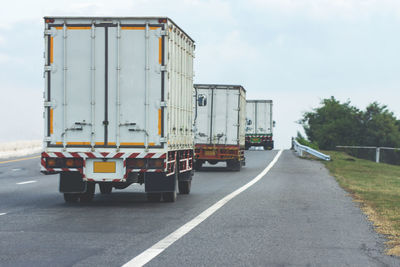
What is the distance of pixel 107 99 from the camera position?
13.7 metres

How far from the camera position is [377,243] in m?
9.16

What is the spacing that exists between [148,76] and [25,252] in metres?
5.99

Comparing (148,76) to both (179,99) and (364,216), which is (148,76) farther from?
(364,216)

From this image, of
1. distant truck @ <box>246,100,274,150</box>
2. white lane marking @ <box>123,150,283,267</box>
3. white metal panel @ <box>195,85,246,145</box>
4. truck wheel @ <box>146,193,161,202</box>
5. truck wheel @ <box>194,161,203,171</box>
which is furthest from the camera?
distant truck @ <box>246,100,274,150</box>

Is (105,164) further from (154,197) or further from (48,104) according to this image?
(154,197)

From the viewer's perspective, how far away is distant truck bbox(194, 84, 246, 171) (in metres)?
29.1

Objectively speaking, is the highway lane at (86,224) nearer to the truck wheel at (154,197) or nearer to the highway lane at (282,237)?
the truck wheel at (154,197)

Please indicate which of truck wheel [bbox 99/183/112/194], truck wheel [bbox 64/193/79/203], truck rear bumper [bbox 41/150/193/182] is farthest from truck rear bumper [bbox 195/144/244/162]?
truck rear bumper [bbox 41/150/193/182]

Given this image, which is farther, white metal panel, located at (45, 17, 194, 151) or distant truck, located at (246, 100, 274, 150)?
distant truck, located at (246, 100, 274, 150)

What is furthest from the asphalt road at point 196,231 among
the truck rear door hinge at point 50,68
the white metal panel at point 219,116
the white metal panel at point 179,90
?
the white metal panel at point 219,116

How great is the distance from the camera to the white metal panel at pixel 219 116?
29.2m

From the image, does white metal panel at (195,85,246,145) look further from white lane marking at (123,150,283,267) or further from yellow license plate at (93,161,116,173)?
yellow license plate at (93,161,116,173)

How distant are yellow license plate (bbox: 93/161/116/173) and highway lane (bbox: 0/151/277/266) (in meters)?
0.72

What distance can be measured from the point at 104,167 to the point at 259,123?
39.9 metres
